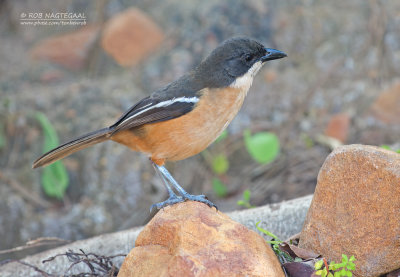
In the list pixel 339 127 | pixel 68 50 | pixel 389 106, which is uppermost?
pixel 68 50

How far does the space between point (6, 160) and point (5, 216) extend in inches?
27.1

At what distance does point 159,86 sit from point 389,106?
285 centimetres

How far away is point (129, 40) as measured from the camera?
728cm

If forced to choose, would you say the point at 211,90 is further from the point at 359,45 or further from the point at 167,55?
the point at 359,45

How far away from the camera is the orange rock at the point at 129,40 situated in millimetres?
7250

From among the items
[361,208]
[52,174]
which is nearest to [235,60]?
[361,208]

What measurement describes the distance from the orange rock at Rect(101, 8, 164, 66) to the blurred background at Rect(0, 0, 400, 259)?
14 millimetres

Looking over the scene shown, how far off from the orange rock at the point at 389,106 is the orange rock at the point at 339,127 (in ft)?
1.19

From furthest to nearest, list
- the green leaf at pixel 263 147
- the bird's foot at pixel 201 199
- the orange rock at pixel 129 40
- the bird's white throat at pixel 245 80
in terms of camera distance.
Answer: the orange rock at pixel 129 40 < the green leaf at pixel 263 147 < the bird's white throat at pixel 245 80 < the bird's foot at pixel 201 199

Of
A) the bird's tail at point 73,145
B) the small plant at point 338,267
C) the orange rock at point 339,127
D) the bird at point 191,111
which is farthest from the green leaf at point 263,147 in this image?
the small plant at point 338,267

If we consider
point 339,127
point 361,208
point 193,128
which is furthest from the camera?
point 339,127

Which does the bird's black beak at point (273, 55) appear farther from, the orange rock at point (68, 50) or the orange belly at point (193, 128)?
the orange rock at point (68, 50)

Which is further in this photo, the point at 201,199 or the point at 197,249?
the point at 201,199

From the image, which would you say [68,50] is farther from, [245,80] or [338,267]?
[338,267]
